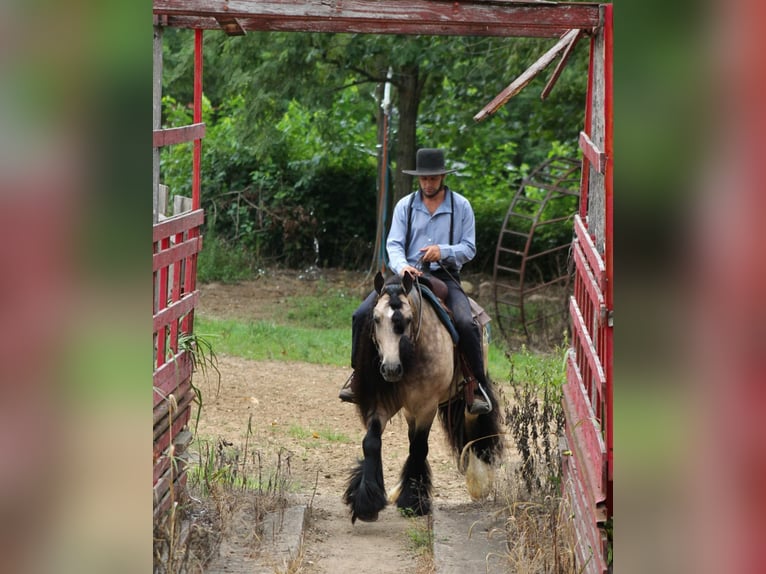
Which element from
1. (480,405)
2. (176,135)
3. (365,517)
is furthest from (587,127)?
(365,517)

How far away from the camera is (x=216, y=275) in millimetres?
17234

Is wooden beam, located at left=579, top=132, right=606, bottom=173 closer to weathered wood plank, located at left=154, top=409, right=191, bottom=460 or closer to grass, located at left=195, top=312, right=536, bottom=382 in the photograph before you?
weathered wood plank, located at left=154, top=409, right=191, bottom=460

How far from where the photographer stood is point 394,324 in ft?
20.7

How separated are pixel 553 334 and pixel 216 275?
607 centimetres

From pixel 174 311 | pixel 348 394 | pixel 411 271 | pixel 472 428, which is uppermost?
pixel 411 271

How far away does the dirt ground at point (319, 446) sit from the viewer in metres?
6.35

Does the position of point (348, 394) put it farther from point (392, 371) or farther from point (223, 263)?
point (223, 263)

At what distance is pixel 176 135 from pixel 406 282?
1754 mm

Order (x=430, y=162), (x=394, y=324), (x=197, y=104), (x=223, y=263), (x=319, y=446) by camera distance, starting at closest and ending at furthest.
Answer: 1. (x=394, y=324)
2. (x=197, y=104)
3. (x=430, y=162)
4. (x=319, y=446)
5. (x=223, y=263)

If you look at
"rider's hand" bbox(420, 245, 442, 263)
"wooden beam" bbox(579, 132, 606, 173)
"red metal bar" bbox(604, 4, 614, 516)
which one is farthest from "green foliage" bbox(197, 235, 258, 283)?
"red metal bar" bbox(604, 4, 614, 516)
